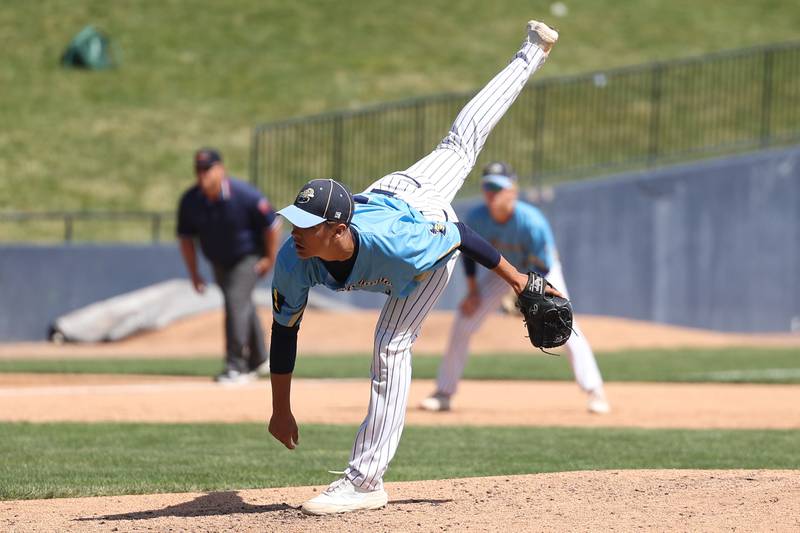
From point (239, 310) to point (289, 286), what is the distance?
23.4 ft

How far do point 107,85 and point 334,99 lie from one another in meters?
5.40

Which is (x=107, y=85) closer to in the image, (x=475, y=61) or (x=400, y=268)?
(x=475, y=61)

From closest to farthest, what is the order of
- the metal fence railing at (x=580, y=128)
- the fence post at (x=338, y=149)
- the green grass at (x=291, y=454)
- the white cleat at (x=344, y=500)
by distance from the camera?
the white cleat at (x=344, y=500)
the green grass at (x=291, y=454)
the fence post at (x=338, y=149)
the metal fence railing at (x=580, y=128)

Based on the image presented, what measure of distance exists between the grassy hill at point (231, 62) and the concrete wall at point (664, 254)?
5248mm

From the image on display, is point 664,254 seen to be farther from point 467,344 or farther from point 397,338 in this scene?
point 397,338

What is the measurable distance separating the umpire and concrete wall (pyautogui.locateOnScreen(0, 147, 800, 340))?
7562 millimetres

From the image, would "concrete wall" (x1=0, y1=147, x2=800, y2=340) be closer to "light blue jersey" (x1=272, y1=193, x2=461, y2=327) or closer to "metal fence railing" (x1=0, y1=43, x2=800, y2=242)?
"metal fence railing" (x1=0, y1=43, x2=800, y2=242)

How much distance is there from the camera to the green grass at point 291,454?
7.26 m

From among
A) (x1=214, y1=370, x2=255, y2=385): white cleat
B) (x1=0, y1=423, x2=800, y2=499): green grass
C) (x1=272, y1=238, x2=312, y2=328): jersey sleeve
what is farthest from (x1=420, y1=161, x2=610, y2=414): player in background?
(x1=272, y1=238, x2=312, y2=328): jersey sleeve

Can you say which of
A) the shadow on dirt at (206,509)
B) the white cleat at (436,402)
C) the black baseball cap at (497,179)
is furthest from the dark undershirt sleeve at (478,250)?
the white cleat at (436,402)

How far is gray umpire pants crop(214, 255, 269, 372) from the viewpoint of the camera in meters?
12.6

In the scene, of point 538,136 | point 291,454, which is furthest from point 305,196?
point 538,136

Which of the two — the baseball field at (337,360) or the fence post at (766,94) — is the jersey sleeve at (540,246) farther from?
the fence post at (766,94)

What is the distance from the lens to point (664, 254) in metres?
21.3
